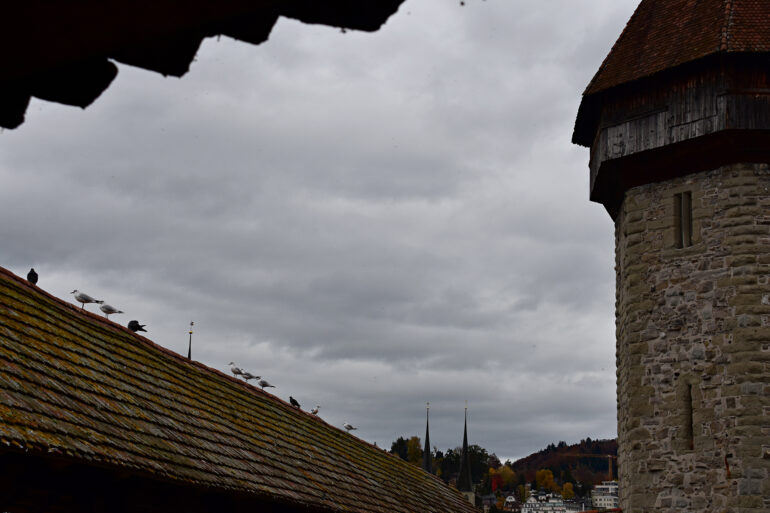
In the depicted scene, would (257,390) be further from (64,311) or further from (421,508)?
(64,311)

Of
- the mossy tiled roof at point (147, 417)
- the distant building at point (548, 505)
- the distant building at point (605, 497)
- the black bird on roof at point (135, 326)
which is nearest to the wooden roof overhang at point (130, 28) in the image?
A: the mossy tiled roof at point (147, 417)

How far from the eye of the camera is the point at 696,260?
16.1 m

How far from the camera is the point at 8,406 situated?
8.74 m

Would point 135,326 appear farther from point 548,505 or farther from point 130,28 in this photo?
point 548,505

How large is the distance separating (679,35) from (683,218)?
11.3ft

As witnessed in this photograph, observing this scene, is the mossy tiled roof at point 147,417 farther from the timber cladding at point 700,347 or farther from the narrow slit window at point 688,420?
the narrow slit window at point 688,420

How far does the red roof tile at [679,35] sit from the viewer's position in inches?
643

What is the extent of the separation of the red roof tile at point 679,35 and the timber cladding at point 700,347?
81.5 inches

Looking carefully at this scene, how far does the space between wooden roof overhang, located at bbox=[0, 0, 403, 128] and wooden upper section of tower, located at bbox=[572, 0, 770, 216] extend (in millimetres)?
14528

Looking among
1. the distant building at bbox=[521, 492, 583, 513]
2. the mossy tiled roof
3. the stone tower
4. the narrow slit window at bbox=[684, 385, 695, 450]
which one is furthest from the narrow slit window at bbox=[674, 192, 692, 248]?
the distant building at bbox=[521, 492, 583, 513]

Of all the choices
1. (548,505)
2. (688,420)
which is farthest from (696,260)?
(548,505)

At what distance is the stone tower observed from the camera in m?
15.1

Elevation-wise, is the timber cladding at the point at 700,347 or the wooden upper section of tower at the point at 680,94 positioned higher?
the wooden upper section of tower at the point at 680,94

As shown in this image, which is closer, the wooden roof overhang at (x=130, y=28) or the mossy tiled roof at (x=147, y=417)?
the wooden roof overhang at (x=130, y=28)
